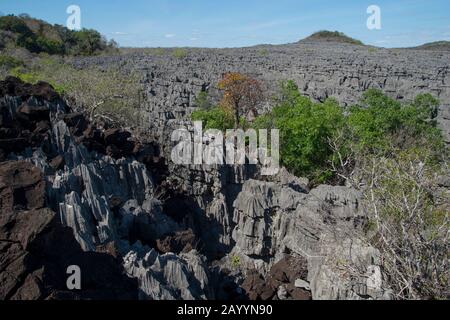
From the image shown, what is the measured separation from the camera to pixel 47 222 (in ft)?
20.6

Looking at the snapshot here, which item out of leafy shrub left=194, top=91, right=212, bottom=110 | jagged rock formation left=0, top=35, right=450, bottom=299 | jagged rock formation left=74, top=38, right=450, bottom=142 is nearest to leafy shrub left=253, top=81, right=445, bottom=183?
jagged rock formation left=0, top=35, right=450, bottom=299

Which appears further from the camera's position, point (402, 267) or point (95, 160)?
point (95, 160)


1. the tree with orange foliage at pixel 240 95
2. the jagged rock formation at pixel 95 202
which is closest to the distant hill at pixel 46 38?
the tree with orange foliage at pixel 240 95

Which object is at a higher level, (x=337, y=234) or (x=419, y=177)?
(x=419, y=177)

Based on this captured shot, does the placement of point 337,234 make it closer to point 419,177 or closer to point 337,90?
point 419,177

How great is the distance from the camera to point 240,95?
24484mm

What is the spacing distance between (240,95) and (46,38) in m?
38.8

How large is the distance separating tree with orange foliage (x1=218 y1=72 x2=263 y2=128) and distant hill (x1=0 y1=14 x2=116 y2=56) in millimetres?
31316

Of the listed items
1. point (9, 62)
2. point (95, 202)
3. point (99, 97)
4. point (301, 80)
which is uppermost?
point (9, 62)

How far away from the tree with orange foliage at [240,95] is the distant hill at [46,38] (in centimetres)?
3132

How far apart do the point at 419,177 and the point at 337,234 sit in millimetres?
2092

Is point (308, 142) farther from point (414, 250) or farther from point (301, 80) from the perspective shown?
point (301, 80)

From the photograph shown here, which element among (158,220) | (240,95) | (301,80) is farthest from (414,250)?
(301,80)
